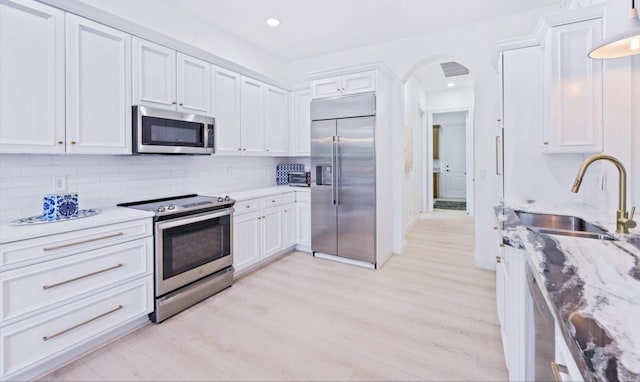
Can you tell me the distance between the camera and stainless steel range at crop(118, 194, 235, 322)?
7.99 feet

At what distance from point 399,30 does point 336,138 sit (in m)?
1.56

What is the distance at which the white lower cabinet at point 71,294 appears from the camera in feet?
5.65

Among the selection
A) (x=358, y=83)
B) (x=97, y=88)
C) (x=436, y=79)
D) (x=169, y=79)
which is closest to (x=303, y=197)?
(x=358, y=83)

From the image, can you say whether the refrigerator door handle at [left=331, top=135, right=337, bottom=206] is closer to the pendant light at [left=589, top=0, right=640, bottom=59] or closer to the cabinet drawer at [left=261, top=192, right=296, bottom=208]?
the cabinet drawer at [left=261, top=192, right=296, bottom=208]

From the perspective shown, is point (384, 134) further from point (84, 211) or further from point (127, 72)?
point (84, 211)

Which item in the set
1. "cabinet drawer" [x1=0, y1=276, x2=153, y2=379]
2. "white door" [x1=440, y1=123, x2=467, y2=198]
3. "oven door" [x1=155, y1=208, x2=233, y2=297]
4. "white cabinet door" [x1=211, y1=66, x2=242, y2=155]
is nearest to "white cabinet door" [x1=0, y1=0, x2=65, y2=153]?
"oven door" [x1=155, y1=208, x2=233, y2=297]

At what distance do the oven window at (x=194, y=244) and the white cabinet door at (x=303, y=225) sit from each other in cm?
133

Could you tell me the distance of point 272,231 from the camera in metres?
3.84

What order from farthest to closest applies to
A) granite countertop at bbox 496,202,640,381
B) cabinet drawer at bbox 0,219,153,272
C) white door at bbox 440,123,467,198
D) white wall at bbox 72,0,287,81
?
1. white door at bbox 440,123,467,198
2. white wall at bbox 72,0,287,81
3. cabinet drawer at bbox 0,219,153,272
4. granite countertop at bbox 496,202,640,381

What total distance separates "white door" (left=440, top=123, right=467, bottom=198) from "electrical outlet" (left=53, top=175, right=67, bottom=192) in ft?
30.9

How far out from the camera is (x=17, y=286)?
1.73 metres

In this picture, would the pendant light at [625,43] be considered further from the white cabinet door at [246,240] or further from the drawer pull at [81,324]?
the drawer pull at [81,324]

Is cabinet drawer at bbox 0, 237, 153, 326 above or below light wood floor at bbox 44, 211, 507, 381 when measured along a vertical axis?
above

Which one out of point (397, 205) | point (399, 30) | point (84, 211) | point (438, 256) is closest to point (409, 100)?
point (399, 30)
